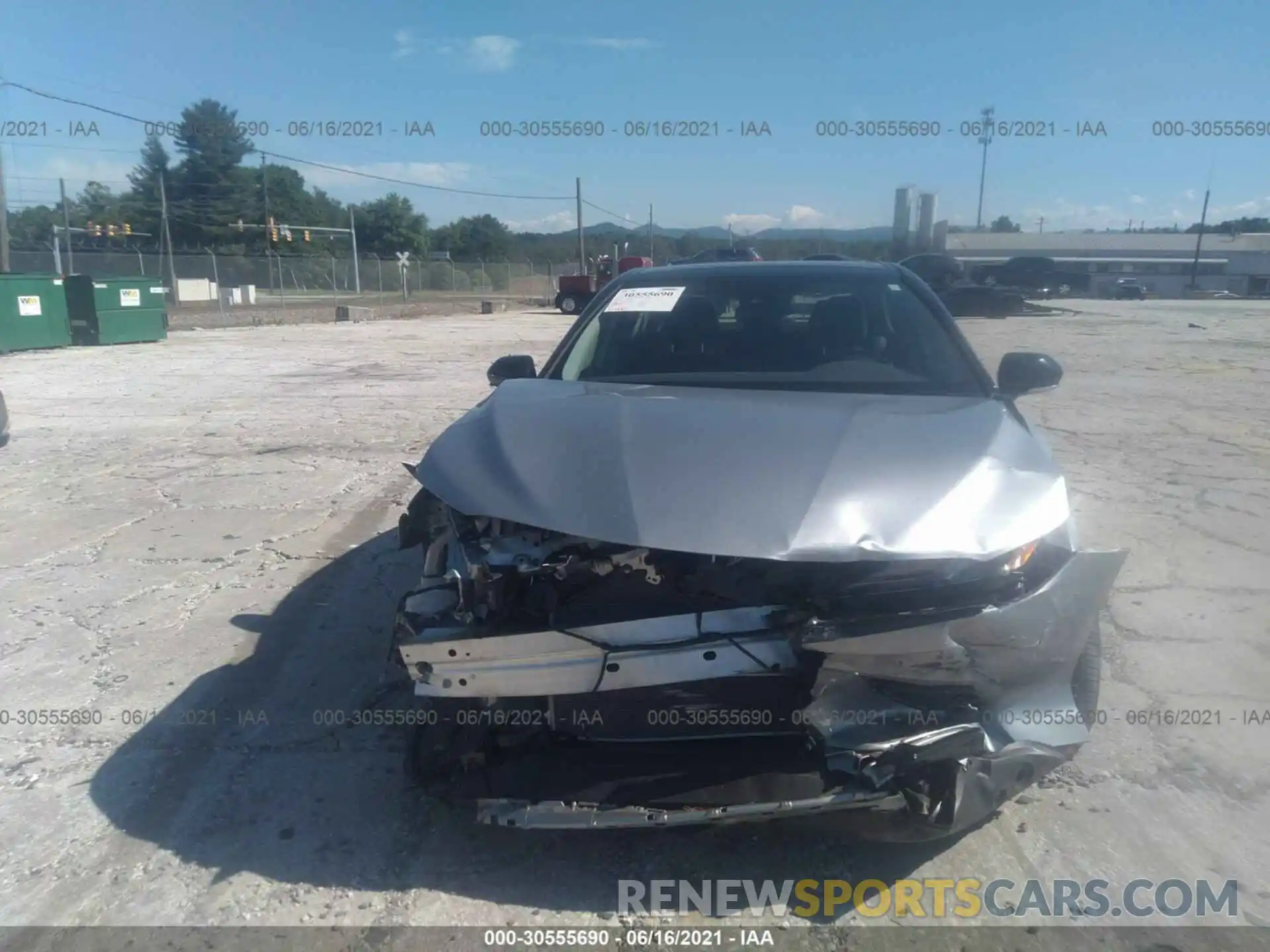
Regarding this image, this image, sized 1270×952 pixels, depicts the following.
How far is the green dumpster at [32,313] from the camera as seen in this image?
17688 millimetres

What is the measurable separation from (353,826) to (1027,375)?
10.1ft

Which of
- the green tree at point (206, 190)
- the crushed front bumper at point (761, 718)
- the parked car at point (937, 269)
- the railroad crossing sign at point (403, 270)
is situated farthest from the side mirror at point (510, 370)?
the green tree at point (206, 190)

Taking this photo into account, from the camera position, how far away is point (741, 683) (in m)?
2.46

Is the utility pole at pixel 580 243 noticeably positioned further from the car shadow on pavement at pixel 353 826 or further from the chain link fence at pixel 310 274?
the car shadow on pavement at pixel 353 826

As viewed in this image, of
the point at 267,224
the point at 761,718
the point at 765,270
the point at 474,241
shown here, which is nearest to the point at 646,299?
the point at 765,270

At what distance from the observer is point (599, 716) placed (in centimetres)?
252

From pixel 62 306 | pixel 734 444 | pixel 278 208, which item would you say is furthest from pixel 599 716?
pixel 278 208

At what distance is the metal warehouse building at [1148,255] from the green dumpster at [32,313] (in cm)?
6115

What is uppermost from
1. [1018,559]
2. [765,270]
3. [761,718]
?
[765,270]

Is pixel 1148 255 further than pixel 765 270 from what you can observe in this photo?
Yes

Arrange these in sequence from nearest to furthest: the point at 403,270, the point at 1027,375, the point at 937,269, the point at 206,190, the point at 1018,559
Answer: the point at 1018,559 < the point at 1027,375 < the point at 937,269 < the point at 403,270 < the point at 206,190

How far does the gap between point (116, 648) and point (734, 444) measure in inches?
120

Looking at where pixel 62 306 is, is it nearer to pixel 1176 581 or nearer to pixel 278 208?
pixel 1176 581

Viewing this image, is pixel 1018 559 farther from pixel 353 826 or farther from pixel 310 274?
pixel 310 274
